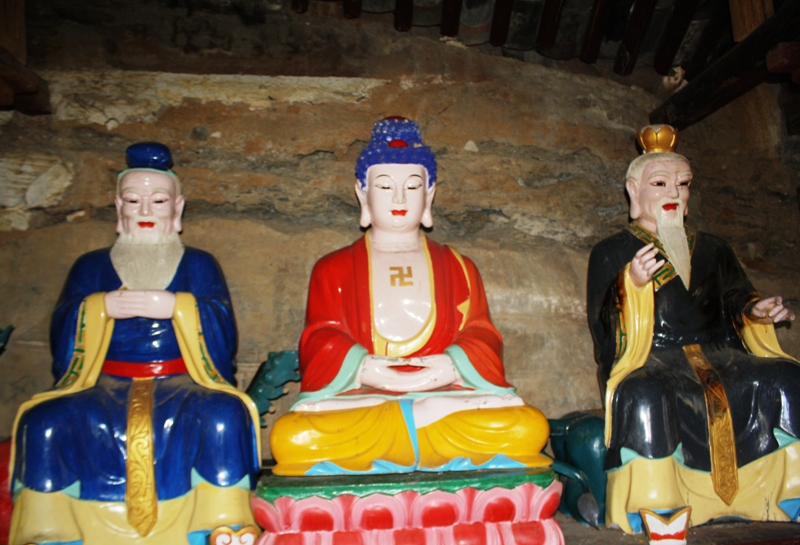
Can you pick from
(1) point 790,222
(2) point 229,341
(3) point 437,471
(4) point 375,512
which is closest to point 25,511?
(2) point 229,341

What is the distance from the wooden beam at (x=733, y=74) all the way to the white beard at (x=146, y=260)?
10.8ft

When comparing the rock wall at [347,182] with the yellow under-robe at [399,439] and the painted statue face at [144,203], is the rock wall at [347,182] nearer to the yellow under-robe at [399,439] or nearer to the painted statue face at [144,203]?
the painted statue face at [144,203]

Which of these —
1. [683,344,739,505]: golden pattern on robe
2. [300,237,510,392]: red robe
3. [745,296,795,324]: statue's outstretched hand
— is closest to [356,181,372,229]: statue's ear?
[300,237,510,392]: red robe

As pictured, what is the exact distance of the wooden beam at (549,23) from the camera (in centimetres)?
463

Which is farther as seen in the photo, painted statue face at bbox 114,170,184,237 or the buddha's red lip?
painted statue face at bbox 114,170,184,237

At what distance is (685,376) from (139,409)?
2601mm

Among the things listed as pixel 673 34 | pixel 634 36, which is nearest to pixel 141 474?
pixel 634 36

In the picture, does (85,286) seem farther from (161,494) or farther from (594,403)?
(594,403)

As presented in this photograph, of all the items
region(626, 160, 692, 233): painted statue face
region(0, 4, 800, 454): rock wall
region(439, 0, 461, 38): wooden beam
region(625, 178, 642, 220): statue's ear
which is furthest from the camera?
region(439, 0, 461, 38): wooden beam

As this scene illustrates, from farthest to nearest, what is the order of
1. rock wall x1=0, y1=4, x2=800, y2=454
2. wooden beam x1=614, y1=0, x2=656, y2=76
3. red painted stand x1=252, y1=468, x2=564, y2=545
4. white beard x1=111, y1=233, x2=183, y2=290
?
wooden beam x1=614, y1=0, x2=656, y2=76 → rock wall x1=0, y1=4, x2=800, y2=454 → white beard x1=111, y1=233, x2=183, y2=290 → red painted stand x1=252, y1=468, x2=564, y2=545

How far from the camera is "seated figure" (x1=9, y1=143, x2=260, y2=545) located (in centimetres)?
295

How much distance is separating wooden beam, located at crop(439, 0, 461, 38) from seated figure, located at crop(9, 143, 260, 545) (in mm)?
2195

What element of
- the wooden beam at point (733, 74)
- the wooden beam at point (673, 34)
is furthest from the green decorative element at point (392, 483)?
the wooden beam at point (673, 34)

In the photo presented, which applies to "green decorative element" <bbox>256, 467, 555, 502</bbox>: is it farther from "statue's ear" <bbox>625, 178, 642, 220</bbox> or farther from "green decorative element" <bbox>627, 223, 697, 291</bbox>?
"statue's ear" <bbox>625, 178, 642, 220</bbox>
